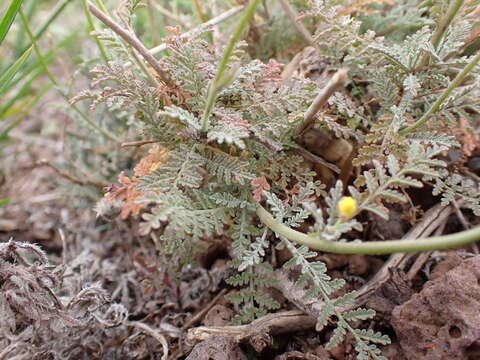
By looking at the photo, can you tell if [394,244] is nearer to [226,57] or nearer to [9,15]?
[226,57]

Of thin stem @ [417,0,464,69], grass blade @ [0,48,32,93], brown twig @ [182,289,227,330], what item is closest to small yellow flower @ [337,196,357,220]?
thin stem @ [417,0,464,69]

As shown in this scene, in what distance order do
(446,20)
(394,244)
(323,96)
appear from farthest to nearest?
(446,20) < (323,96) < (394,244)

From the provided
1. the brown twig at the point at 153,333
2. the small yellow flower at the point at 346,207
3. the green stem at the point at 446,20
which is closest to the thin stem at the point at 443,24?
the green stem at the point at 446,20

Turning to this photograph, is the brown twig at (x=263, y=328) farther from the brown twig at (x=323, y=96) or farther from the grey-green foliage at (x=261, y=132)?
the brown twig at (x=323, y=96)

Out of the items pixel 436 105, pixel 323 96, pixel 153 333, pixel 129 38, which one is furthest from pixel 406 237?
pixel 129 38

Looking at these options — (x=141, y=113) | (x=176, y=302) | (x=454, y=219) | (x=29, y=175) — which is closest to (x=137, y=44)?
(x=141, y=113)

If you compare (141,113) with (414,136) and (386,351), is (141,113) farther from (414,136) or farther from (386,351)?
(386,351)
